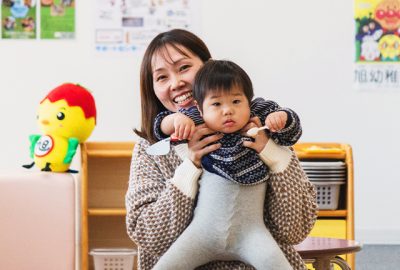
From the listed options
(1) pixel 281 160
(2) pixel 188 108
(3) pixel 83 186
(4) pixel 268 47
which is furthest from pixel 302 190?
(4) pixel 268 47

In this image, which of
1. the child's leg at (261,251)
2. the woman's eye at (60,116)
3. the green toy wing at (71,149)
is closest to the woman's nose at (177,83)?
the child's leg at (261,251)

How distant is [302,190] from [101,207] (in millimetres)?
2403

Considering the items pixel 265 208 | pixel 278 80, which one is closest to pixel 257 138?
pixel 265 208

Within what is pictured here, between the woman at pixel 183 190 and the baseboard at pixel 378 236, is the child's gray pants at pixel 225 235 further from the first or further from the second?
the baseboard at pixel 378 236

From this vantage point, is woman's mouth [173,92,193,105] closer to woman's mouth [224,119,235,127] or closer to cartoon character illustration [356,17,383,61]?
woman's mouth [224,119,235,127]

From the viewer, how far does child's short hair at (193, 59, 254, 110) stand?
1480 millimetres

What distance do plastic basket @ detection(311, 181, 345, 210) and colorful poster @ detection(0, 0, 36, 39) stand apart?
94.6 inches

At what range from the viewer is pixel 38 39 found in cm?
512

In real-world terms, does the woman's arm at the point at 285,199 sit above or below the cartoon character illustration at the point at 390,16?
below

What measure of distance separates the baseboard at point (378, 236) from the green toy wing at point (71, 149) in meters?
2.46

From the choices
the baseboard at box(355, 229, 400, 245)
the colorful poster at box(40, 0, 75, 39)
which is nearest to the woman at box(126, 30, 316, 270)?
the colorful poster at box(40, 0, 75, 39)

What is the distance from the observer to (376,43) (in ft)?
17.2

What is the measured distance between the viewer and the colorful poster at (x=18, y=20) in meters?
5.12

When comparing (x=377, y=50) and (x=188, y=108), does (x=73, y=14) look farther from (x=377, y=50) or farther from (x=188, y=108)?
(x=188, y=108)
